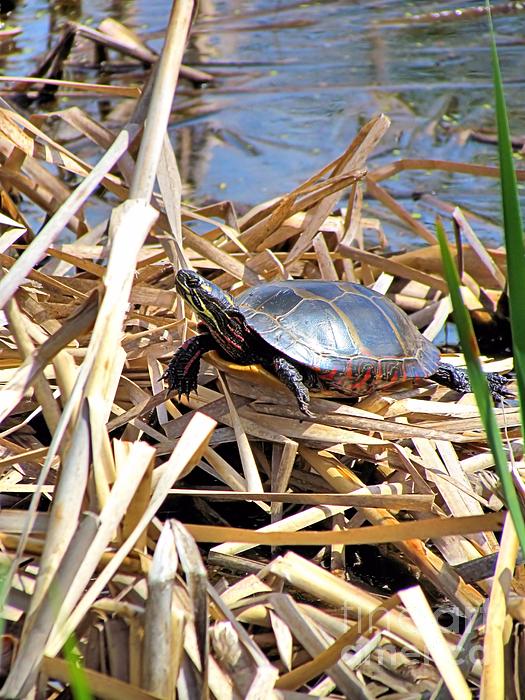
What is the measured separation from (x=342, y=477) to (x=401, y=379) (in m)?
0.60

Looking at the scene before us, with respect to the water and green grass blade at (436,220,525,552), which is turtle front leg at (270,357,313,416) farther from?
the water

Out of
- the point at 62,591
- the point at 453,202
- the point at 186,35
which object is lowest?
the point at 453,202

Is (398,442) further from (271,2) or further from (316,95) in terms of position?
(271,2)

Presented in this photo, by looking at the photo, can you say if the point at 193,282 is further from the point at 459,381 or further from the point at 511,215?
the point at 511,215

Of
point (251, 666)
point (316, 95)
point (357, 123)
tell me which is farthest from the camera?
point (316, 95)

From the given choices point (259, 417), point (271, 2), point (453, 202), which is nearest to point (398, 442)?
point (259, 417)

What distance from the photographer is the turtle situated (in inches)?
107

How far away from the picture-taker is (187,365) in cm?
268

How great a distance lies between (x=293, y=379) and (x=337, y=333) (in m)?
0.31

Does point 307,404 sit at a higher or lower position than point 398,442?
higher

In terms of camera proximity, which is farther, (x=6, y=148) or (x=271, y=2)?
(x=271, y=2)

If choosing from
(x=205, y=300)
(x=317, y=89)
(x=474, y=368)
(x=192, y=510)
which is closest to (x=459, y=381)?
(x=205, y=300)

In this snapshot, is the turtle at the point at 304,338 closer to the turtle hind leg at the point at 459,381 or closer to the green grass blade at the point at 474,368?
the turtle hind leg at the point at 459,381

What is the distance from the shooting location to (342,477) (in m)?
2.44
